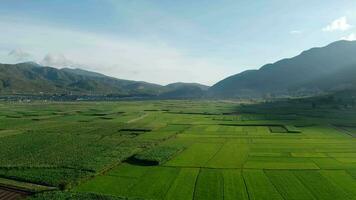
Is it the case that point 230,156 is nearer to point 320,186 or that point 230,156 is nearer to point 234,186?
point 234,186

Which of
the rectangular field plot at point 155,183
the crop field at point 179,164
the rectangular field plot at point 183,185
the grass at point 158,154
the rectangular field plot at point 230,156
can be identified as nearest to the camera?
the rectangular field plot at point 183,185

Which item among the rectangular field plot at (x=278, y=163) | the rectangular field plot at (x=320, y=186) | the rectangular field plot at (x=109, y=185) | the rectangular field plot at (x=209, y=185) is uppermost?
the rectangular field plot at (x=278, y=163)

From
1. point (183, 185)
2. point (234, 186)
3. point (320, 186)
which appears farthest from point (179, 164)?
point (320, 186)

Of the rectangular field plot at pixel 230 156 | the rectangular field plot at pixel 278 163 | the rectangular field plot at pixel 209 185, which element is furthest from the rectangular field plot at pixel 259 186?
the rectangular field plot at pixel 230 156

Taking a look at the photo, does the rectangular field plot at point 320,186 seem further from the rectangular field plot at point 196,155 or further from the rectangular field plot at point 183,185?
the rectangular field plot at point 196,155

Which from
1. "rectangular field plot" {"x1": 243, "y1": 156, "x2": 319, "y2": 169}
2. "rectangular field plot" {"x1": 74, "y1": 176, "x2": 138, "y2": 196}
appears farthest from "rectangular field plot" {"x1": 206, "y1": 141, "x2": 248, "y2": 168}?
"rectangular field plot" {"x1": 74, "y1": 176, "x2": 138, "y2": 196}

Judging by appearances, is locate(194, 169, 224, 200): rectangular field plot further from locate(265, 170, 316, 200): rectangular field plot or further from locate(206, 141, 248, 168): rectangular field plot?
locate(265, 170, 316, 200): rectangular field plot

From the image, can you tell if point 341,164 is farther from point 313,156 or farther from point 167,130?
point 167,130
